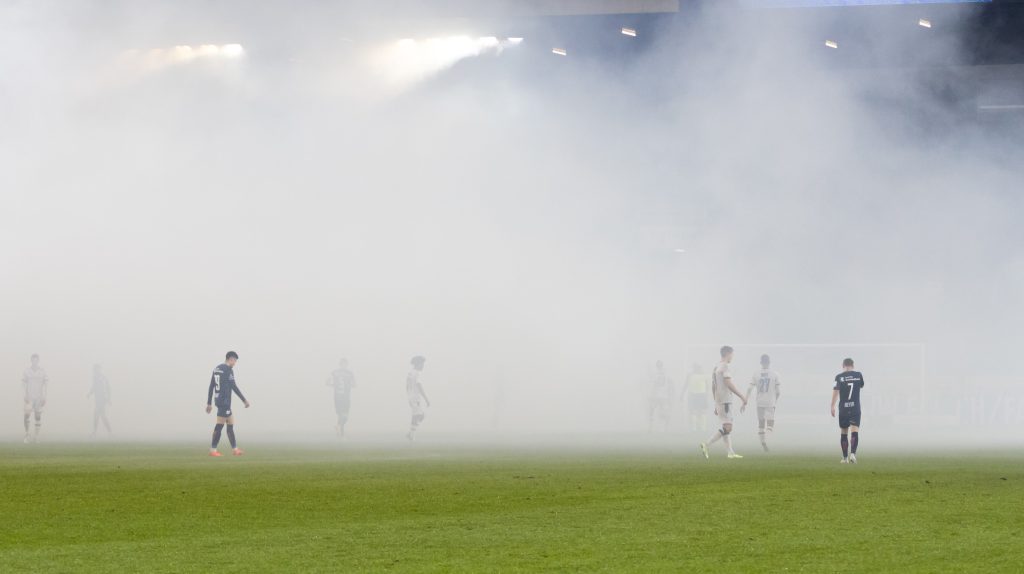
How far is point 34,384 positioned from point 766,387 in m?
15.0

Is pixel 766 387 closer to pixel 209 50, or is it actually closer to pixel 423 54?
pixel 423 54

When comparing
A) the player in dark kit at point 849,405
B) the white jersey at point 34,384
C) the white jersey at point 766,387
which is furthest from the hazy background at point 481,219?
the player in dark kit at point 849,405

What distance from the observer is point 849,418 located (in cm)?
1880

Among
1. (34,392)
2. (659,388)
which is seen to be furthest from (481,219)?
(34,392)

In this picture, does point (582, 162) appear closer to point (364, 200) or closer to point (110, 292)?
point (364, 200)

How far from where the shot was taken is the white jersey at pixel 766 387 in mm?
23734

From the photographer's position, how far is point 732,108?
97.5 ft

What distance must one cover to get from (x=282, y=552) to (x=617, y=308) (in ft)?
113

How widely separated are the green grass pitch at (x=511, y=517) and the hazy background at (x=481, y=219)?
11.2 meters

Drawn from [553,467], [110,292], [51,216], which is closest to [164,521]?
[553,467]

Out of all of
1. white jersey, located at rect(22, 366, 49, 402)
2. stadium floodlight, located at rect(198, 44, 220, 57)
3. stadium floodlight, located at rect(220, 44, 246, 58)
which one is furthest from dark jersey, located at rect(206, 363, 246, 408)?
white jersey, located at rect(22, 366, 49, 402)

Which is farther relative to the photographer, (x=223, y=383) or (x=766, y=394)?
(x=766, y=394)

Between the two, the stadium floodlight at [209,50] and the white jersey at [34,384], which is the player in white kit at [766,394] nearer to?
the stadium floodlight at [209,50]

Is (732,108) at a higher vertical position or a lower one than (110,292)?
higher
